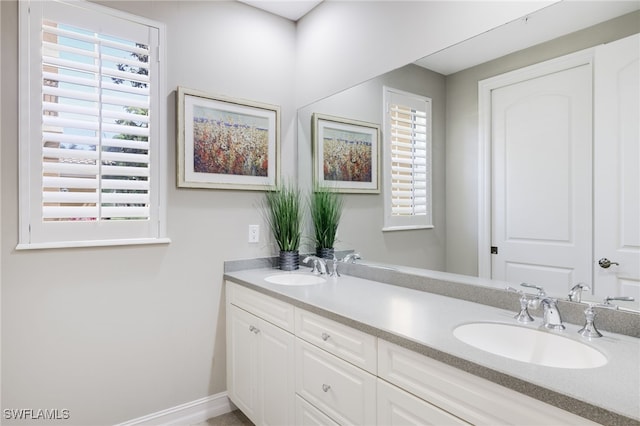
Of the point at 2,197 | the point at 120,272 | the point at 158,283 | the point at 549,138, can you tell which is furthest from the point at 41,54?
the point at 549,138

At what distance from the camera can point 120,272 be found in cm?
196

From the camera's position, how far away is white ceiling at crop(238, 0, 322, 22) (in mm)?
2377

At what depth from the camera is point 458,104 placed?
1.65 metres

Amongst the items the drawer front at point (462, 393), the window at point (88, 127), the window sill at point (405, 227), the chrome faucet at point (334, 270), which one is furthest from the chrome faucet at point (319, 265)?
the drawer front at point (462, 393)

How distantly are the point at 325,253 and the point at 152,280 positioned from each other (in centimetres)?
104

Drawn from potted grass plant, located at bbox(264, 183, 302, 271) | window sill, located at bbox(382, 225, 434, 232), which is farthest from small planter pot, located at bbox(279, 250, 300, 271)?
window sill, located at bbox(382, 225, 434, 232)

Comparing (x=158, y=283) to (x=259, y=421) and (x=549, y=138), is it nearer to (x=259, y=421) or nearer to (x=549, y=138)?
(x=259, y=421)

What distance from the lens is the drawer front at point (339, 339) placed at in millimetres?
1274

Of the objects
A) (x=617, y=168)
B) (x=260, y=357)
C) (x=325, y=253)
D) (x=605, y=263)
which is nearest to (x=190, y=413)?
(x=260, y=357)

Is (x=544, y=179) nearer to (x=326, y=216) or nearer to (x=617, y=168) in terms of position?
(x=617, y=168)

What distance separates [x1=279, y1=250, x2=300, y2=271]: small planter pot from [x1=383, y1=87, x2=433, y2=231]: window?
67 centimetres

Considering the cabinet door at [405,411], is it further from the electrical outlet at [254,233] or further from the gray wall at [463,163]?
the electrical outlet at [254,233]

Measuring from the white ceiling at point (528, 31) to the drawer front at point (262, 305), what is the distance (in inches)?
52.7

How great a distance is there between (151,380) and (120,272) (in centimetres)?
64
